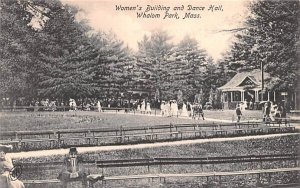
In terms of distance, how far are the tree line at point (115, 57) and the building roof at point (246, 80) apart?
0.33 ft

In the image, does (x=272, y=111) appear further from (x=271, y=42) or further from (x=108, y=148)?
(x=108, y=148)

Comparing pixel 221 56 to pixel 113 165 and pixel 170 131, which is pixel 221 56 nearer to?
pixel 170 131

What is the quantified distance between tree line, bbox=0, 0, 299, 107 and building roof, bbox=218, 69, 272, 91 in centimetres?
10

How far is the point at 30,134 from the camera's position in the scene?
6.50 m

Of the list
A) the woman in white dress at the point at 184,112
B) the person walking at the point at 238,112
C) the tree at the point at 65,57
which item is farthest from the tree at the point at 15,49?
the person walking at the point at 238,112

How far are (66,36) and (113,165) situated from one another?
195 cm

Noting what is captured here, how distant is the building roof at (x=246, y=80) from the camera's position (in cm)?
714

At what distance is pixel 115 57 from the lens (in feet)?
22.0

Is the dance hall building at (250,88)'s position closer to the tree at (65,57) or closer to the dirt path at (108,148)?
the dirt path at (108,148)

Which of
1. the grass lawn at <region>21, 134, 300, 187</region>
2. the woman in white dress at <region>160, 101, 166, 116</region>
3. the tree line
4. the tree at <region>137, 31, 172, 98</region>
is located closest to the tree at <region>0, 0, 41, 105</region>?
the tree line

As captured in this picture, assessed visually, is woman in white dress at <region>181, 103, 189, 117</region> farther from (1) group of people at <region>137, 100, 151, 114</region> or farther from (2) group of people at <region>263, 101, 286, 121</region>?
(2) group of people at <region>263, 101, 286, 121</region>

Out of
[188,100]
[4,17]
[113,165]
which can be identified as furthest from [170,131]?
[4,17]

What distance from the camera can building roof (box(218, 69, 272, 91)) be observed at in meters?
7.14

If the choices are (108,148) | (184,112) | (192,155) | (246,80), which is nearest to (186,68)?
(184,112)
